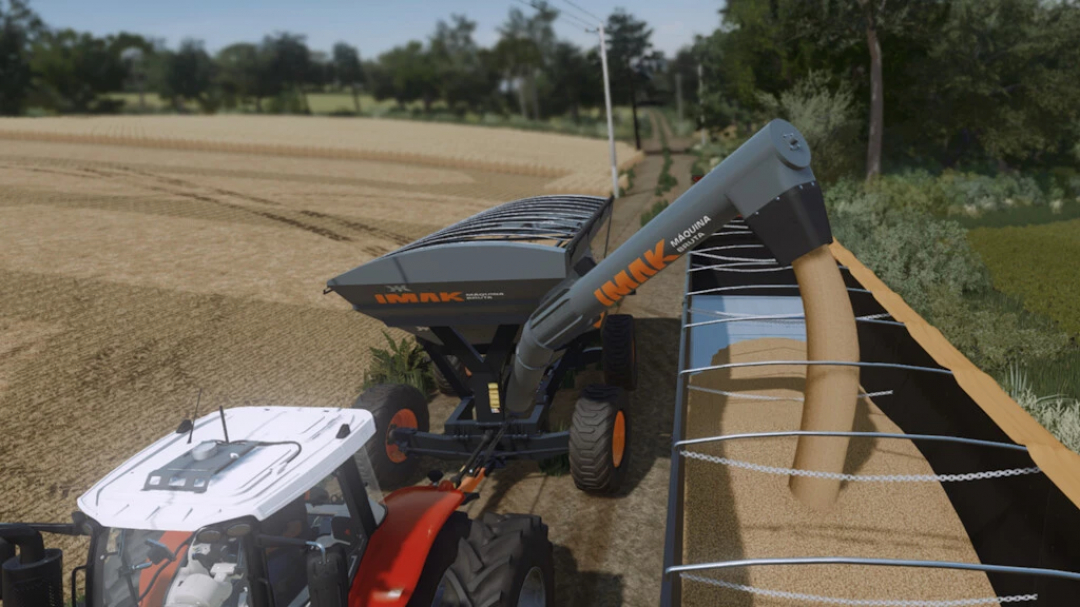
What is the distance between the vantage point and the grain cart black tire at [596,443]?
7.04 m

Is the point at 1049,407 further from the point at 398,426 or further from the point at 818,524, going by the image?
the point at 398,426

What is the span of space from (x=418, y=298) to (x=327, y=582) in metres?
3.93

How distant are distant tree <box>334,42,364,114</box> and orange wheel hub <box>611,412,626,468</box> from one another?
128970 mm

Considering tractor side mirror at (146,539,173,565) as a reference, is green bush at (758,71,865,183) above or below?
above

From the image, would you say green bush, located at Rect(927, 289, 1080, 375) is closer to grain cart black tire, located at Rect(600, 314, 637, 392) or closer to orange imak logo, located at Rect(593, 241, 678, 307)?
grain cart black tire, located at Rect(600, 314, 637, 392)

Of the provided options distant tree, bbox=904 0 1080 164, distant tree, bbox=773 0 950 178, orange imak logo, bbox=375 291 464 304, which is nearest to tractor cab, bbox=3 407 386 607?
orange imak logo, bbox=375 291 464 304

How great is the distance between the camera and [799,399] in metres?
8.65

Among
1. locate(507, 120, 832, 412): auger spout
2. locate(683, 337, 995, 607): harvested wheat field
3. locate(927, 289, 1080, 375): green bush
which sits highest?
locate(507, 120, 832, 412): auger spout

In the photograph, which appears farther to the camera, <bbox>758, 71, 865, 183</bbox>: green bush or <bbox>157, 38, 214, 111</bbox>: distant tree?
<bbox>157, 38, 214, 111</bbox>: distant tree

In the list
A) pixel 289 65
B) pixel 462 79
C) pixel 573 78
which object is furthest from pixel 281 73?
pixel 573 78

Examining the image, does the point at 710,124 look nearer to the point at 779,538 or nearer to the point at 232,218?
the point at 232,218

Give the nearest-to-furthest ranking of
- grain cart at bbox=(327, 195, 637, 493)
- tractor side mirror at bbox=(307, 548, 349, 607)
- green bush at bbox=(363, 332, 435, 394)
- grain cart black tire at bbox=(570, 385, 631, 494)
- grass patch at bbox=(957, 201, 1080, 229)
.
Result: 1. tractor side mirror at bbox=(307, 548, 349, 607)
2. grain cart at bbox=(327, 195, 637, 493)
3. grain cart black tire at bbox=(570, 385, 631, 494)
4. green bush at bbox=(363, 332, 435, 394)
5. grass patch at bbox=(957, 201, 1080, 229)

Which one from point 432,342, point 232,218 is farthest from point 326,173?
point 432,342

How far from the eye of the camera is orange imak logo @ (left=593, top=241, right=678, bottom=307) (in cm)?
522
